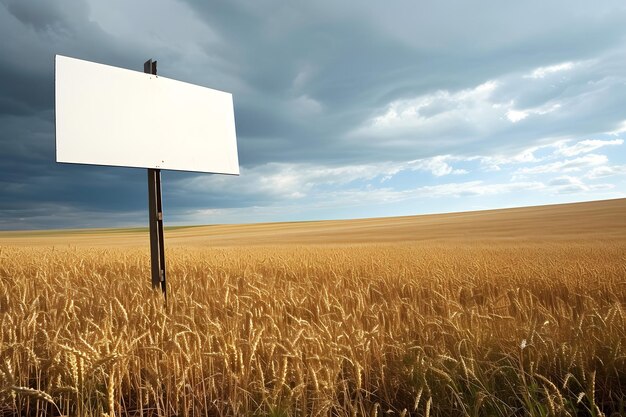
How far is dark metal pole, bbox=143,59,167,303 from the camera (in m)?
4.79

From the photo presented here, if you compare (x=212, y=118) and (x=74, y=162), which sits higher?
(x=212, y=118)

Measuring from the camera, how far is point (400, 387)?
2336 millimetres

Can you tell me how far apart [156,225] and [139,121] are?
1.22 m

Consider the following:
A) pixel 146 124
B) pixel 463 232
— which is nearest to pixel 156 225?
pixel 146 124

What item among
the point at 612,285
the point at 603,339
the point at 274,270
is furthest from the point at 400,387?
the point at 274,270

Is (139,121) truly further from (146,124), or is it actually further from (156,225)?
(156,225)

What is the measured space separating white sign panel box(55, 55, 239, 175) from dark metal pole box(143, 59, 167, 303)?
375 mm

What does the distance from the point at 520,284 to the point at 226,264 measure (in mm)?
4896

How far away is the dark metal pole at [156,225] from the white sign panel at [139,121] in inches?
14.8

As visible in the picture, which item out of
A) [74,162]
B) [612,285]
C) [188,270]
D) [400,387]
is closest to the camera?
[400,387]

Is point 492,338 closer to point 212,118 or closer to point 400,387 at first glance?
point 400,387

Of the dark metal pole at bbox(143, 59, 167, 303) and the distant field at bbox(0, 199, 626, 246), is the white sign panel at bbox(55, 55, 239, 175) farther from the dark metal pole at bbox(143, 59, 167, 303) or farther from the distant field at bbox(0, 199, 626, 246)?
the distant field at bbox(0, 199, 626, 246)

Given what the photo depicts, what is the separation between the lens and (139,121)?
14.4 ft

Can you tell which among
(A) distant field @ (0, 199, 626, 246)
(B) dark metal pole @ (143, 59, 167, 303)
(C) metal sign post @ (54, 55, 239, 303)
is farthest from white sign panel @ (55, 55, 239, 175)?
(A) distant field @ (0, 199, 626, 246)
